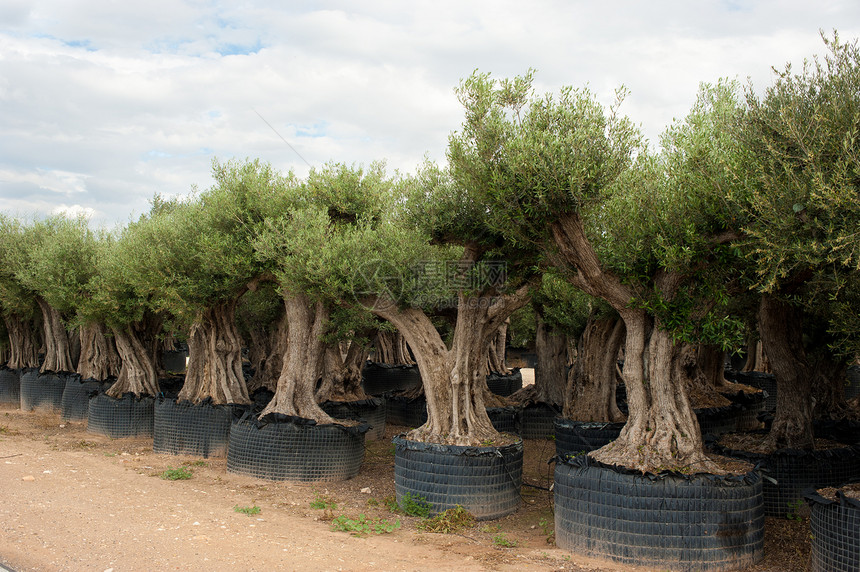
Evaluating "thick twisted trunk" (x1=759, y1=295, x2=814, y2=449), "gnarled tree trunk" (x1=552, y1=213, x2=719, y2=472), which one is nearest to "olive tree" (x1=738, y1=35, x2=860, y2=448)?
"gnarled tree trunk" (x1=552, y1=213, x2=719, y2=472)

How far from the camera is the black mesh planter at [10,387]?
23.1 metres

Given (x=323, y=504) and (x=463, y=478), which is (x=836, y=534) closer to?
(x=463, y=478)

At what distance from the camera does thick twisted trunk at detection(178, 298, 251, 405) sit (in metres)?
15.2

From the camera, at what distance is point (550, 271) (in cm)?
975

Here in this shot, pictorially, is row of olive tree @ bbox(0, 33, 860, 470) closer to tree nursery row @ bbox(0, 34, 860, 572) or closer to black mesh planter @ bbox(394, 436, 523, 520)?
tree nursery row @ bbox(0, 34, 860, 572)

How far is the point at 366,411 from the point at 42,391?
1207cm

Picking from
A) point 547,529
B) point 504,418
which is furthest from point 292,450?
point 504,418

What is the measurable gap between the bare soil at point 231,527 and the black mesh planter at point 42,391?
833 centimetres

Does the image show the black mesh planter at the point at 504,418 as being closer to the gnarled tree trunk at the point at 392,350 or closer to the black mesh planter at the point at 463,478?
the black mesh planter at the point at 463,478

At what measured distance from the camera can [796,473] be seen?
9391 millimetres

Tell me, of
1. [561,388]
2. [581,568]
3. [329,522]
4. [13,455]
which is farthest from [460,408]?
[13,455]

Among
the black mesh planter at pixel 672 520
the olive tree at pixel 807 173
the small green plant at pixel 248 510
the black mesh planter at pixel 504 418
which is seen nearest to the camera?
the olive tree at pixel 807 173

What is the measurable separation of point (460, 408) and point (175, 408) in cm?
730

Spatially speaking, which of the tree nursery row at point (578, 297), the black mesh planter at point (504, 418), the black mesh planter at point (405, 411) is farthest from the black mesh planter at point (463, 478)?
the black mesh planter at point (405, 411)
